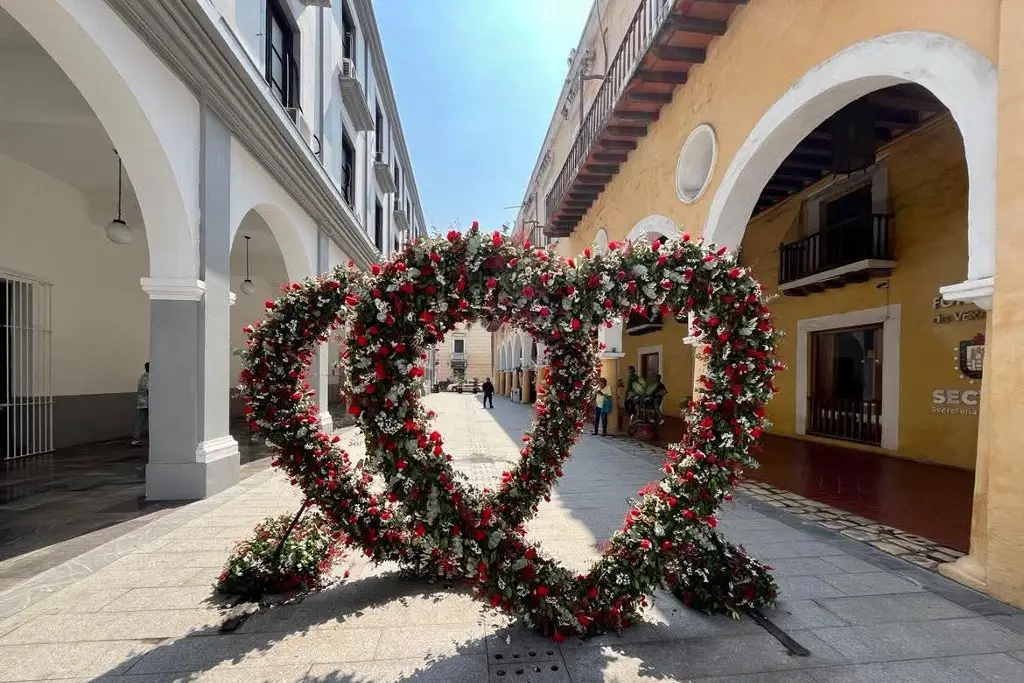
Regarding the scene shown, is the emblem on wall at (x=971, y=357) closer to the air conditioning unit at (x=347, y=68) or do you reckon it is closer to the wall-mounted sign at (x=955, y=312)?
the wall-mounted sign at (x=955, y=312)

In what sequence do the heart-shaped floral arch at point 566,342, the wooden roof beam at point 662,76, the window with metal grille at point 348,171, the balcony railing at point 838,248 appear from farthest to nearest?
the window with metal grille at point 348,171
the balcony railing at point 838,248
the wooden roof beam at point 662,76
the heart-shaped floral arch at point 566,342

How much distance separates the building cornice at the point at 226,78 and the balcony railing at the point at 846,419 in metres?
10.3

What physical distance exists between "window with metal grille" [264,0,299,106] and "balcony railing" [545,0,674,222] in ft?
16.9

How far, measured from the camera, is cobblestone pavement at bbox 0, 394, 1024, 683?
2477 mm


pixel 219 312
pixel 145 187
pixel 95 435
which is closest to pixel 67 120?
pixel 145 187

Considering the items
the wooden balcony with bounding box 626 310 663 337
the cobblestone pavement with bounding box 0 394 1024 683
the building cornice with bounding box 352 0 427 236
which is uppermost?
the building cornice with bounding box 352 0 427 236

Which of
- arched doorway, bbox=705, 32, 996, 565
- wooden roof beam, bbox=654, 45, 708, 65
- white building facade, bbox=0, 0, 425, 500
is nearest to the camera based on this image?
arched doorway, bbox=705, 32, 996, 565

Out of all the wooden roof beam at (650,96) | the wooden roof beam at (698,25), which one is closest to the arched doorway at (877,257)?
the wooden roof beam at (698,25)

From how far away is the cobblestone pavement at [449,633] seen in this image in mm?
2477

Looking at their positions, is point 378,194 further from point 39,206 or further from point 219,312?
point 219,312

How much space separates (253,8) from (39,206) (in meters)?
4.76

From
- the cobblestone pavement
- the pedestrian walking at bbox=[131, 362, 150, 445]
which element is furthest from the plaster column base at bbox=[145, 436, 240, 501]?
the pedestrian walking at bbox=[131, 362, 150, 445]

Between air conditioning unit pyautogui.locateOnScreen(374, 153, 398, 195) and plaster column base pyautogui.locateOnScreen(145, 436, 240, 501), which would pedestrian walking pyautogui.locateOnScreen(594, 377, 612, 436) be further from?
air conditioning unit pyautogui.locateOnScreen(374, 153, 398, 195)

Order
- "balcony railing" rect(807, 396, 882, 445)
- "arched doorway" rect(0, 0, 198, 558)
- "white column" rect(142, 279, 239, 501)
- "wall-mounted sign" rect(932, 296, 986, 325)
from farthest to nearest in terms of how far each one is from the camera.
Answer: "balcony railing" rect(807, 396, 882, 445), "wall-mounted sign" rect(932, 296, 986, 325), "white column" rect(142, 279, 239, 501), "arched doorway" rect(0, 0, 198, 558)
